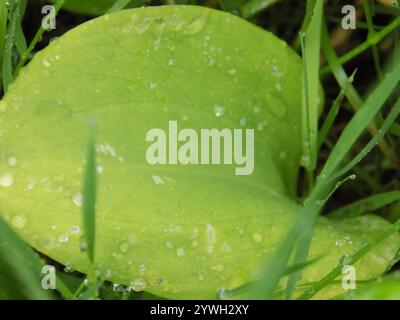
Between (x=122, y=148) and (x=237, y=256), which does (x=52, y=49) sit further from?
(x=237, y=256)

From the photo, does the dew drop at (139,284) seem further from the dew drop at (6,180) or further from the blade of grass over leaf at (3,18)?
the blade of grass over leaf at (3,18)

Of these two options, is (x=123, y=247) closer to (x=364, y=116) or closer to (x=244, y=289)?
(x=244, y=289)

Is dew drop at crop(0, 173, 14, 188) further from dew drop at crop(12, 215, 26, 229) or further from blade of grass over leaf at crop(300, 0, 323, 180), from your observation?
blade of grass over leaf at crop(300, 0, 323, 180)

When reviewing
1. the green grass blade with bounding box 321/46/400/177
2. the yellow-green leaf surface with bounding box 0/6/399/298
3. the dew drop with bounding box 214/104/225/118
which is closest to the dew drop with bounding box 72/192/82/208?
the yellow-green leaf surface with bounding box 0/6/399/298

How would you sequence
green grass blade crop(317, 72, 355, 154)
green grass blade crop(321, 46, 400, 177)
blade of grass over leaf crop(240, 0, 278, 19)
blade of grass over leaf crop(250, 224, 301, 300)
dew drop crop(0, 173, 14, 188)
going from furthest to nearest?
blade of grass over leaf crop(240, 0, 278, 19) < green grass blade crop(317, 72, 355, 154) < green grass blade crop(321, 46, 400, 177) < dew drop crop(0, 173, 14, 188) < blade of grass over leaf crop(250, 224, 301, 300)

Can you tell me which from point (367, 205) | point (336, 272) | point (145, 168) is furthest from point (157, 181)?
point (367, 205)

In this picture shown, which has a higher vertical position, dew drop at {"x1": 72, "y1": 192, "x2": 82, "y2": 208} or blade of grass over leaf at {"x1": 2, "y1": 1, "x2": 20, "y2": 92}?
blade of grass over leaf at {"x1": 2, "y1": 1, "x2": 20, "y2": 92}

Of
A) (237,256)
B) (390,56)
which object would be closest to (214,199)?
(237,256)
